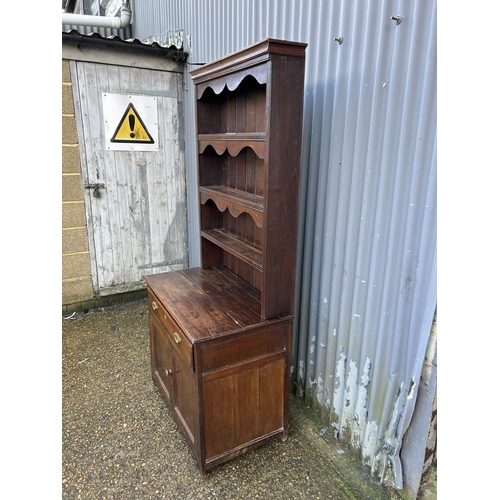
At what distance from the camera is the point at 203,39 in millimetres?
2768

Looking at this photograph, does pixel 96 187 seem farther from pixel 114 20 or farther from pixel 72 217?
pixel 114 20

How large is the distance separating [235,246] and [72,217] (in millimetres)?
1902

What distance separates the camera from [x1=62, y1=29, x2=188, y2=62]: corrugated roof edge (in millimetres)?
2809

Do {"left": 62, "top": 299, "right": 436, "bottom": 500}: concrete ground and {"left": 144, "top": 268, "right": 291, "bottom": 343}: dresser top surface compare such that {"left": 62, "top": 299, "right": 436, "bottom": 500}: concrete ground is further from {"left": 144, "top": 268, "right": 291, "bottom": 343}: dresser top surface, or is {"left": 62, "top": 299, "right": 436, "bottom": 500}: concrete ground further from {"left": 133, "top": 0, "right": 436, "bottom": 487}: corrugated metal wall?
{"left": 144, "top": 268, "right": 291, "bottom": 343}: dresser top surface

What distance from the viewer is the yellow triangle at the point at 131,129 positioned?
3131 mm

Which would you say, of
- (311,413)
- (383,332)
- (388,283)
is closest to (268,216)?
(388,283)

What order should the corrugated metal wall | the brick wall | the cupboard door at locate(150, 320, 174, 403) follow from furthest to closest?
the brick wall → the cupboard door at locate(150, 320, 174, 403) → the corrugated metal wall

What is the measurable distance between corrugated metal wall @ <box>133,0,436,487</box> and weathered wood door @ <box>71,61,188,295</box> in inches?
53.8

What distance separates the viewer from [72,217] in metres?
3.17

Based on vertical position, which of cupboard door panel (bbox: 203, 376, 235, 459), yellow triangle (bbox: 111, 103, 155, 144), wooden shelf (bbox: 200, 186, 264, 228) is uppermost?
yellow triangle (bbox: 111, 103, 155, 144)

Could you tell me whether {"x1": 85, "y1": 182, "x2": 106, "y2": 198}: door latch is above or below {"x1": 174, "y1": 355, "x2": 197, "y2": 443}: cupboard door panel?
above

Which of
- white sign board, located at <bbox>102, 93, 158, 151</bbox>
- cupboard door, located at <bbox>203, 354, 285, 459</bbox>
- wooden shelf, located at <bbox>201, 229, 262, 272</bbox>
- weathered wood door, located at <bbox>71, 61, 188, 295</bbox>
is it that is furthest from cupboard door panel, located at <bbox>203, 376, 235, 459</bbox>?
white sign board, located at <bbox>102, 93, 158, 151</bbox>

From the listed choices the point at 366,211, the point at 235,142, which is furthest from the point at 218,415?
the point at 235,142
